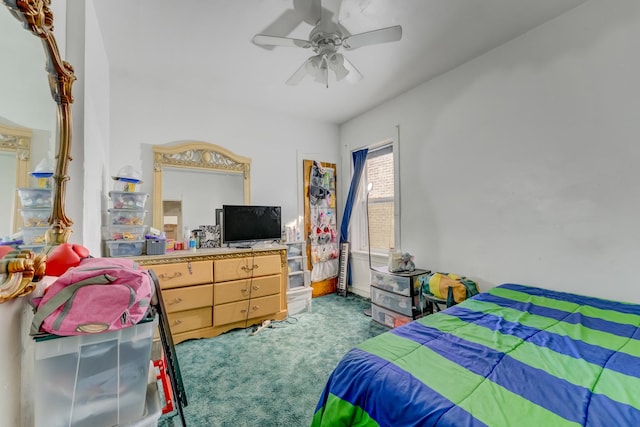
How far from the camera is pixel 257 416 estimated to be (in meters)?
1.57

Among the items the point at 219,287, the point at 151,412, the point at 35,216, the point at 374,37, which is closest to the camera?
the point at 151,412

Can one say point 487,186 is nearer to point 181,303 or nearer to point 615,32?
point 615,32

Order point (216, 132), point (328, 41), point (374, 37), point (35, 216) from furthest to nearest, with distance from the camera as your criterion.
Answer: point (216, 132) → point (328, 41) → point (374, 37) → point (35, 216)

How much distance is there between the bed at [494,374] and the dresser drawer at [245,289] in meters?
1.84

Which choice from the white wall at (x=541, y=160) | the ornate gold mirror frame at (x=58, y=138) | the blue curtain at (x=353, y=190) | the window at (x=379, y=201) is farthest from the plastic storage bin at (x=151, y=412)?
the blue curtain at (x=353, y=190)

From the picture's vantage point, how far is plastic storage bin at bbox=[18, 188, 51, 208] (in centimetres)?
80

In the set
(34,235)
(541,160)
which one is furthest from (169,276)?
(541,160)

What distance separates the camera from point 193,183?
3025mm

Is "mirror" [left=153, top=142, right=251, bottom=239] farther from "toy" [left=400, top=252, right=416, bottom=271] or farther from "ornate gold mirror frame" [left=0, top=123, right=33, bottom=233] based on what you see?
"ornate gold mirror frame" [left=0, top=123, right=33, bottom=233]

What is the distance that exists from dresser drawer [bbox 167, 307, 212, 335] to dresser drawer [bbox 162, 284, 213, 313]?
0.06 m

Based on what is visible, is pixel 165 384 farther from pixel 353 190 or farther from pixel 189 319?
pixel 353 190

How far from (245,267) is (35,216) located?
1.99 metres

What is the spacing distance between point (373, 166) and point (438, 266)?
1658 millimetres

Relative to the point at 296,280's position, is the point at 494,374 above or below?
above
